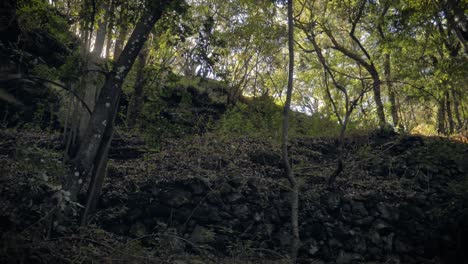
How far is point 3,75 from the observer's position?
10023mm

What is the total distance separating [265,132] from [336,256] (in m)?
4.15

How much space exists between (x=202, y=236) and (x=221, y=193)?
46.6 inches

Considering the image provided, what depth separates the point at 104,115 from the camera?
6141 mm

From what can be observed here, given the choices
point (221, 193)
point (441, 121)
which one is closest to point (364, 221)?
point (221, 193)

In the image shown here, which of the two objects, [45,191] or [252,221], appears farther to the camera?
[252,221]

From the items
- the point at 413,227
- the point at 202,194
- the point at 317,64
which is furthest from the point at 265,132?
the point at 413,227

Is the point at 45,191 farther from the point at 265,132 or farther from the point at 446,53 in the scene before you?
the point at 446,53

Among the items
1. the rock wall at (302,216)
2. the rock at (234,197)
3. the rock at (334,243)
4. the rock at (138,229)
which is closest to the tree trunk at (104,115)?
the rock at (138,229)

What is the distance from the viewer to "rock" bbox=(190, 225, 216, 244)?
758 cm

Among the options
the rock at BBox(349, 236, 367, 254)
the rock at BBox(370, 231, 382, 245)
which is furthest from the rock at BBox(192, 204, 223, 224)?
the rock at BBox(370, 231, 382, 245)

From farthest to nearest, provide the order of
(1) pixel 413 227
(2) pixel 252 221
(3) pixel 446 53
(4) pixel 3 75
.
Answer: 1. (3) pixel 446 53
2. (4) pixel 3 75
3. (1) pixel 413 227
4. (2) pixel 252 221

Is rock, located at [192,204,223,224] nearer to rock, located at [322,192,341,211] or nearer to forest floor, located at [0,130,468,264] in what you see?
forest floor, located at [0,130,468,264]

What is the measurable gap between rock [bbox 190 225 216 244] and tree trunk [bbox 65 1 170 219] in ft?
7.45

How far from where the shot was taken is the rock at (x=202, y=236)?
758 cm
